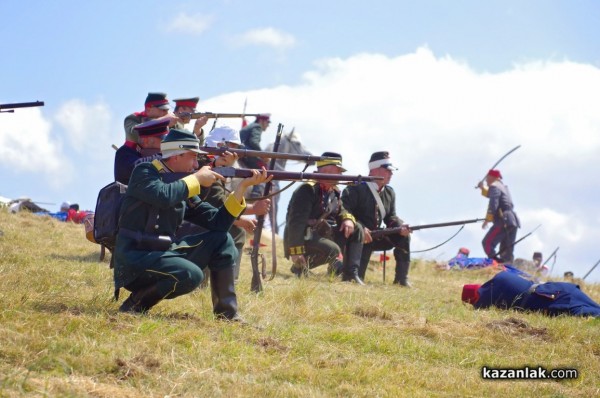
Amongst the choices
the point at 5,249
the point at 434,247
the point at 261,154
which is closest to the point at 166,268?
the point at 261,154

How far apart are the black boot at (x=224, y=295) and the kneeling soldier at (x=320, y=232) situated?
199 inches

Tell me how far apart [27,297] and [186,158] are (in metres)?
1.65

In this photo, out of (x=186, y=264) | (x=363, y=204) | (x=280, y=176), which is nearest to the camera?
(x=186, y=264)

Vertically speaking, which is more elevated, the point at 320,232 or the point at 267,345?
the point at 320,232

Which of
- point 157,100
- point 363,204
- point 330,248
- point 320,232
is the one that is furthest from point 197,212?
point 363,204

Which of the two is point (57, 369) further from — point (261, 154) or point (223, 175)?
point (261, 154)

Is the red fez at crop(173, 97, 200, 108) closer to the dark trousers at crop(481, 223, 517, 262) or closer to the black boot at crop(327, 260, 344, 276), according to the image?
the black boot at crop(327, 260, 344, 276)

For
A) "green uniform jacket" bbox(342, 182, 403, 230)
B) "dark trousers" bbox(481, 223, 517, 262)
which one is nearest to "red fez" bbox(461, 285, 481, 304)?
"green uniform jacket" bbox(342, 182, 403, 230)

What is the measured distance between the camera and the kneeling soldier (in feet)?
42.4

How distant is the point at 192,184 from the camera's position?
722 centimetres

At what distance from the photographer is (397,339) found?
764cm

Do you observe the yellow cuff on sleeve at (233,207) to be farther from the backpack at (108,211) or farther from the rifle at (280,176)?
the backpack at (108,211)

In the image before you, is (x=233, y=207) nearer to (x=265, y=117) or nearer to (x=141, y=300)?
(x=141, y=300)

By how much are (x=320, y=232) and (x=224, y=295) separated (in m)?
5.98
